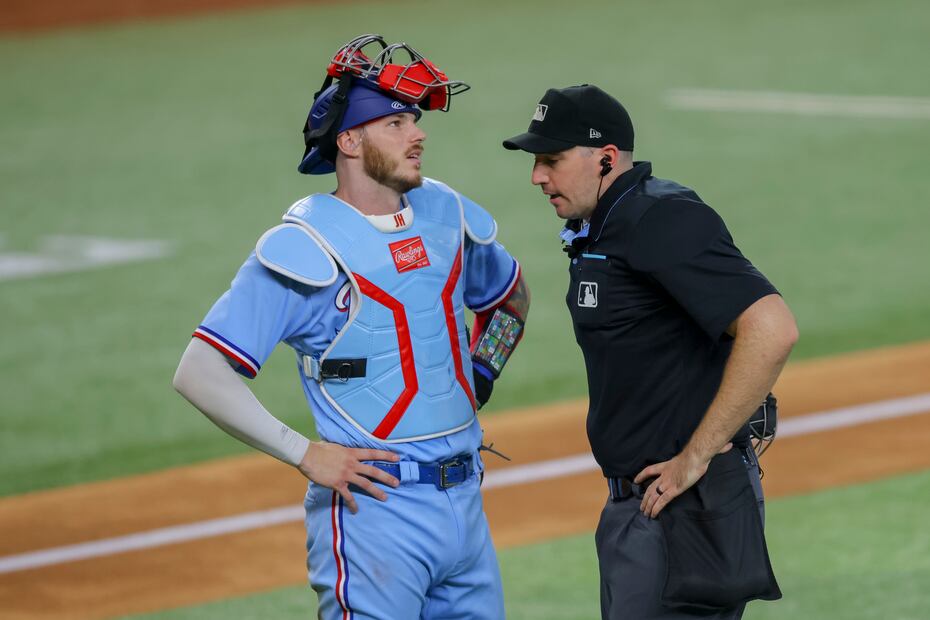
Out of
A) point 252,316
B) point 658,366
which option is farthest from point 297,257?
Answer: point 658,366

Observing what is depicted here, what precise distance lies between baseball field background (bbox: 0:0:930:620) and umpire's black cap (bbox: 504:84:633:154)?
2519 millimetres

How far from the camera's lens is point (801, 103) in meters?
17.9

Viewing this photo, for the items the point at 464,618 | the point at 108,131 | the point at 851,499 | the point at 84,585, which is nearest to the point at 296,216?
the point at 464,618

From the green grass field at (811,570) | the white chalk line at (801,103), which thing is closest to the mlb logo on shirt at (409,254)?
the green grass field at (811,570)

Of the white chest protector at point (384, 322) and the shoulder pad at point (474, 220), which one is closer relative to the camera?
the white chest protector at point (384, 322)

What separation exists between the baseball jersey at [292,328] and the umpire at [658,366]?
0.55 meters

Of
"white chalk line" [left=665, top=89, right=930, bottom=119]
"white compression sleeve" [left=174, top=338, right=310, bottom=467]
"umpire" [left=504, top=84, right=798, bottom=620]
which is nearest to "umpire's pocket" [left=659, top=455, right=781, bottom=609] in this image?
"umpire" [left=504, top=84, right=798, bottom=620]

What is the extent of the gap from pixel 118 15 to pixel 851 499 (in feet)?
78.3

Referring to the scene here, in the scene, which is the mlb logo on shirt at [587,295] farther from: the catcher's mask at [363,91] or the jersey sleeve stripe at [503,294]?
the catcher's mask at [363,91]

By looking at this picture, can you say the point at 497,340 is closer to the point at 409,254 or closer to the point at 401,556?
the point at 409,254

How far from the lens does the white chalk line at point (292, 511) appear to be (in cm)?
759

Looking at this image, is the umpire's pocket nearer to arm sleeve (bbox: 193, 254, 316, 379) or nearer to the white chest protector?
the white chest protector

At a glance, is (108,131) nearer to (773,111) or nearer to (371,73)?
(773,111)

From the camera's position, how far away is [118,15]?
28.9 meters
